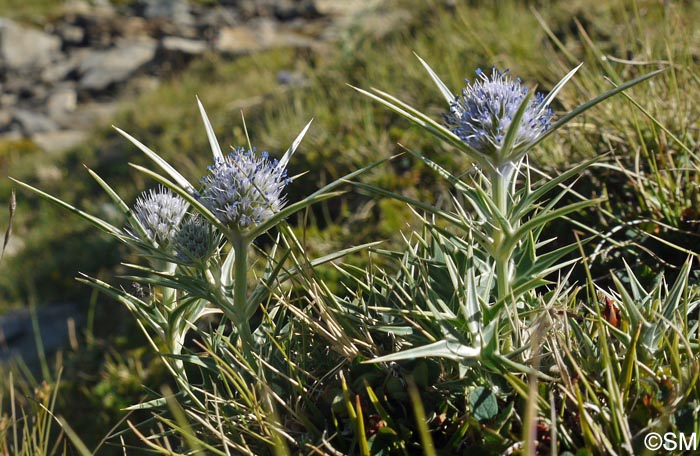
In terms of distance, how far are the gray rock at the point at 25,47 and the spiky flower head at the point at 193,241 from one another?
1356 centimetres

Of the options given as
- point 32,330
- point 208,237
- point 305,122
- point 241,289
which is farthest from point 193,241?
point 32,330

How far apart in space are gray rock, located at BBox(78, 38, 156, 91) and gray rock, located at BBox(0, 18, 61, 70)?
1.54 metres

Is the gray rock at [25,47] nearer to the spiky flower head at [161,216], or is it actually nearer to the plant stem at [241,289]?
the spiky flower head at [161,216]

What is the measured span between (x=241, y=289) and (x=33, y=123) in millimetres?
10811

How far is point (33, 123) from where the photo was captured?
10.4m

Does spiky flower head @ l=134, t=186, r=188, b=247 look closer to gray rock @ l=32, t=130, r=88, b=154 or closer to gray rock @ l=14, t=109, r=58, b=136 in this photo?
gray rock @ l=32, t=130, r=88, b=154

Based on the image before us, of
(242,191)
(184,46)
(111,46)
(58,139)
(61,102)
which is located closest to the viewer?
(242,191)

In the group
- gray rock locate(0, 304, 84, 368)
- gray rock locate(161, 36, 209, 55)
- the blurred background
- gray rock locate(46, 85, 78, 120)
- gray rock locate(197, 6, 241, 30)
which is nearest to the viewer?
the blurred background

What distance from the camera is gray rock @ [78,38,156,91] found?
36.8 ft

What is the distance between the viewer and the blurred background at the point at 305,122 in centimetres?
216

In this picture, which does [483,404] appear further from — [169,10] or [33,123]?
[169,10]

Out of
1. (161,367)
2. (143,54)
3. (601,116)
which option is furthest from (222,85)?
(601,116)

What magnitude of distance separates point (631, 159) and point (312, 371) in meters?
1.38

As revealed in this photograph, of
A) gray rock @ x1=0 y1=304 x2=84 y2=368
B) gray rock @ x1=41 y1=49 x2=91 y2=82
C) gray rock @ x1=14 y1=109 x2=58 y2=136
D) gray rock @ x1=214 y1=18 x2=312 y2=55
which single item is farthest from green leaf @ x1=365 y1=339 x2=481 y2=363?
gray rock @ x1=41 y1=49 x2=91 y2=82
